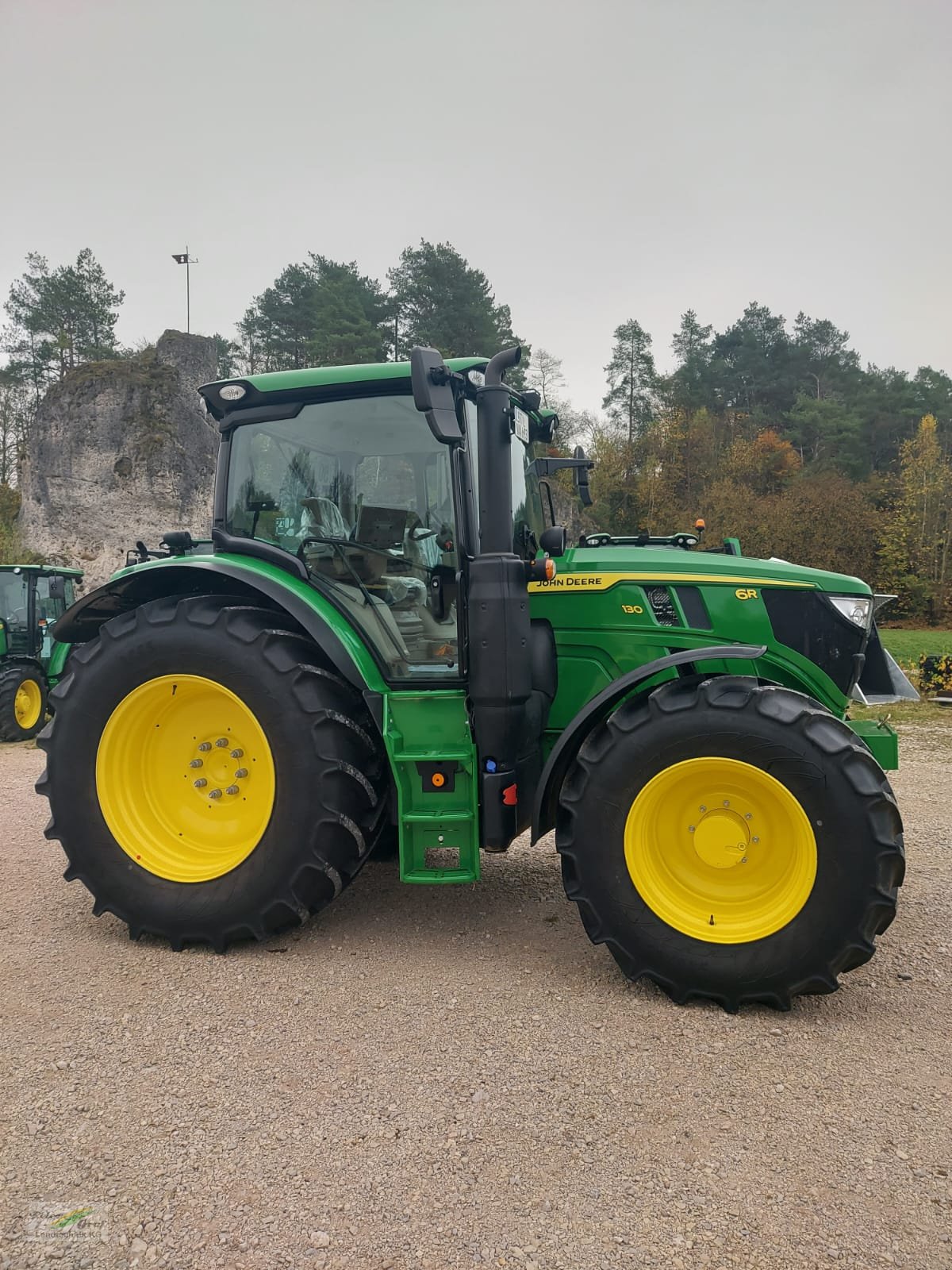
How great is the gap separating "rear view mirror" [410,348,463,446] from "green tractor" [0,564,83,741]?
8.74 metres

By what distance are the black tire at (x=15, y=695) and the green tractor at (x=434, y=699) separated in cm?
734

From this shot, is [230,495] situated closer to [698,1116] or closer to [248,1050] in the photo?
[248,1050]

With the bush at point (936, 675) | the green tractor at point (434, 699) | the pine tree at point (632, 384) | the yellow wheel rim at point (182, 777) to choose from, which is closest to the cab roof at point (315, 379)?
the green tractor at point (434, 699)

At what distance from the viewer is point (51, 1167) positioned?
6.97 ft

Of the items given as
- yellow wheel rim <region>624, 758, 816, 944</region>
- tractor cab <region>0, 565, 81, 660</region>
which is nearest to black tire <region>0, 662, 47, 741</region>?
tractor cab <region>0, 565, 81, 660</region>

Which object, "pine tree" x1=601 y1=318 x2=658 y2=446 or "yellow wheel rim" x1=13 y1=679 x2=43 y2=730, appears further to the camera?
"pine tree" x1=601 y1=318 x2=658 y2=446

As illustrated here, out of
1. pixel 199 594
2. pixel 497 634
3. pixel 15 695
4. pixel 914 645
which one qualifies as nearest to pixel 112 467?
pixel 15 695

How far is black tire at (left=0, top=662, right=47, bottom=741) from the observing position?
9.95m

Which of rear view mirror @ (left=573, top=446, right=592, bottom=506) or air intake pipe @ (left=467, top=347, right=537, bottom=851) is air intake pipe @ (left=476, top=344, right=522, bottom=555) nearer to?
air intake pipe @ (left=467, top=347, right=537, bottom=851)

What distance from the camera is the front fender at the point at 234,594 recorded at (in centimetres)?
336

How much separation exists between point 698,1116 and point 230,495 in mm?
3040

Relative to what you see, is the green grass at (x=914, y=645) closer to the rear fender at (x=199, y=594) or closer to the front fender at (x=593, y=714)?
the front fender at (x=593, y=714)

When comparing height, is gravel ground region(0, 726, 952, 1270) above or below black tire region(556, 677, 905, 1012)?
below

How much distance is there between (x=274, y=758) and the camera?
3.30 meters
